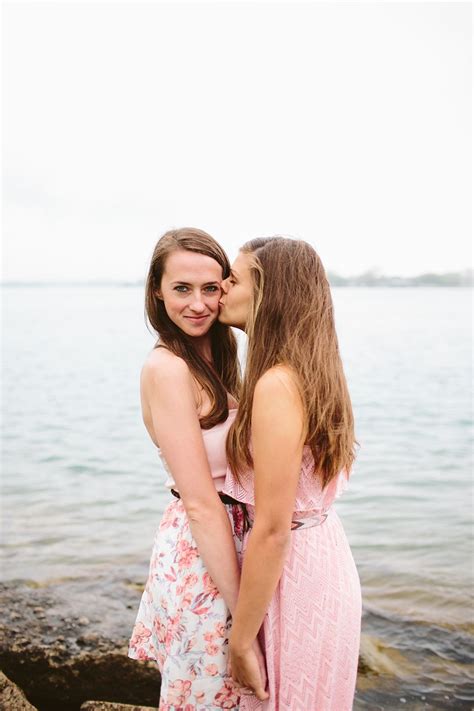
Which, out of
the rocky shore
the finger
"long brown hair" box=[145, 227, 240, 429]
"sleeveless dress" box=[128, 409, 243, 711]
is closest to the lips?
"long brown hair" box=[145, 227, 240, 429]

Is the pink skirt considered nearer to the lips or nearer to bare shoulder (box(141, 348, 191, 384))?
bare shoulder (box(141, 348, 191, 384))

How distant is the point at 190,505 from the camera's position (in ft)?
8.48

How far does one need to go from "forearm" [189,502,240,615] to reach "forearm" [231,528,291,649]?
0.46 feet

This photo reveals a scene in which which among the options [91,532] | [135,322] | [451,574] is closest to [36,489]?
[91,532]

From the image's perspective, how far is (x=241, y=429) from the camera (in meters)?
2.53

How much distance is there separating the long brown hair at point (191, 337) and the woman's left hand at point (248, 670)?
A: 2.73 ft

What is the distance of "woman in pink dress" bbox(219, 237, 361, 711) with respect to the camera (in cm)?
238

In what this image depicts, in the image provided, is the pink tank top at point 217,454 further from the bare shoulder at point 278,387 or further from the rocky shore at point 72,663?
the rocky shore at point 72,663

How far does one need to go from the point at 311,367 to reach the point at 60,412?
48.3 ft

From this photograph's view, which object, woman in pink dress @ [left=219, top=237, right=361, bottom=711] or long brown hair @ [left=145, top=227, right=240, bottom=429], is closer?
woman in pink dress @ [left=219, top=237, right=361, bottom=711]

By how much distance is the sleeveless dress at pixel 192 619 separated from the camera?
102 inches

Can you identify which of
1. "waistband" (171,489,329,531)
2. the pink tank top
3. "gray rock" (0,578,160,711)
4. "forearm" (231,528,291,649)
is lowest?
"gray rock" (0,578,160,711)

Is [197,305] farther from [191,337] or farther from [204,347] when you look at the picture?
[204,347]

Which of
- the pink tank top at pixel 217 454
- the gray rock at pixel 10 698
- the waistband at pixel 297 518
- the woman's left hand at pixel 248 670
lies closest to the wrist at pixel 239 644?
the woman's left hand at pixel 248 670
